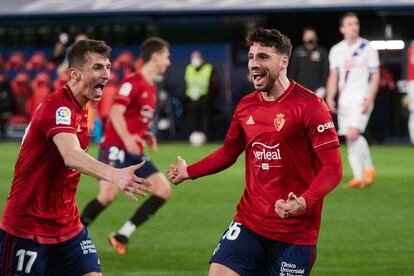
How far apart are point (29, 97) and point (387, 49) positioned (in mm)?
10765

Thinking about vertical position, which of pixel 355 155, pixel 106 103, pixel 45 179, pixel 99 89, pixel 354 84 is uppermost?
pixel 99 89

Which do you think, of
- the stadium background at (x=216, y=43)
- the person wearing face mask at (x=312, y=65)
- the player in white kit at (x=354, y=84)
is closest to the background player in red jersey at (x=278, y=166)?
the stadium background at (x=216, y=43)

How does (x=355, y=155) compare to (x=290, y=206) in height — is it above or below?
below

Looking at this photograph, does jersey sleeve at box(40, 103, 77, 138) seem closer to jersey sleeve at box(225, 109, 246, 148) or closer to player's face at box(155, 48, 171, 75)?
jersey sleeve at box(225, 109, 246, 148)

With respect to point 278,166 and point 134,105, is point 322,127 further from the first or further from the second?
point 134,105

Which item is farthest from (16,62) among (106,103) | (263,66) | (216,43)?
(263,66)

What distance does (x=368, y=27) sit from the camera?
1255 inches

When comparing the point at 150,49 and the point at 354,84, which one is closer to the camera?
the point at 150,49

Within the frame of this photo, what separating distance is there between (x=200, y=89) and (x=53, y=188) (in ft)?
76.0

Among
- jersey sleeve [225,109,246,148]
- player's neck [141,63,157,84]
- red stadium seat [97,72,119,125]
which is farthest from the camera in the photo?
red stadium seat [97,72,119,125]

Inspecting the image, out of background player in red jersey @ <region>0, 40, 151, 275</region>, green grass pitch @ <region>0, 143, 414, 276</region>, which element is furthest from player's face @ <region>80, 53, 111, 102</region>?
green grass pitch @ <region>0, 143, 414, 276</region>

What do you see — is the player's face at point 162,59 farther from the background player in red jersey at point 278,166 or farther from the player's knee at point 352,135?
the player's knee at point 352,135

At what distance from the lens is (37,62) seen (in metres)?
34.3

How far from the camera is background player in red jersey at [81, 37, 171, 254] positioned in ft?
40.7
